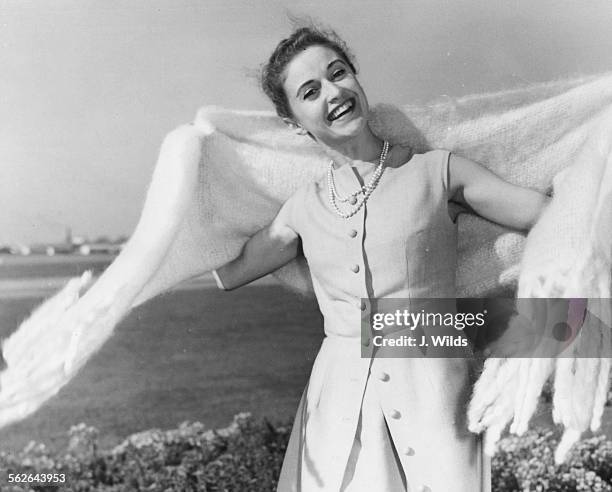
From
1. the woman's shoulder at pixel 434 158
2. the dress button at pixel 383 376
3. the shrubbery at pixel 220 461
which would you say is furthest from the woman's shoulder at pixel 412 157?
the shrubbery at pixel 220 461

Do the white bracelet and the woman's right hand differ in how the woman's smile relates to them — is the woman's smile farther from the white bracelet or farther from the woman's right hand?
the white bracelet

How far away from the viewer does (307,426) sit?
148 centimetres

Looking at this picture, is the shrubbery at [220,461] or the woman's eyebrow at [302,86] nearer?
the woman's eyebrow at [302,86]

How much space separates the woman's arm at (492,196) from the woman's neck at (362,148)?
136mm

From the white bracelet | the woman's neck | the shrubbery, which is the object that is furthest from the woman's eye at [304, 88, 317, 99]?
the shrubbery

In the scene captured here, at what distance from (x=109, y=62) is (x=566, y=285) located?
966mm

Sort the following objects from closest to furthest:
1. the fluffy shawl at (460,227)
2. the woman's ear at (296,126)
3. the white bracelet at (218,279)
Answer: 1. the fluffy shawl at (460,227)
2. the woman's ear at (296,126)
3. the white bracelet at (218,279)

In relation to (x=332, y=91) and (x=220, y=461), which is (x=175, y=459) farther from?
(x=332, y=91)

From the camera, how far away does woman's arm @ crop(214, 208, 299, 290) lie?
153cm

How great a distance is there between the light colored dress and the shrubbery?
370 mm

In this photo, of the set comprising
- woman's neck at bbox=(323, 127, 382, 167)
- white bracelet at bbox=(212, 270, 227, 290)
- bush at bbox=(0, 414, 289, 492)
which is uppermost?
woman's neck at bbox=(323, 127, 382, 167)

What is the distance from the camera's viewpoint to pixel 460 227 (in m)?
1.52

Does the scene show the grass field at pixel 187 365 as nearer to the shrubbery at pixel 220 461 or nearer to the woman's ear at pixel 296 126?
the shrubbery at pixel 220 461

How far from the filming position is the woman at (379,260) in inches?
54.7
